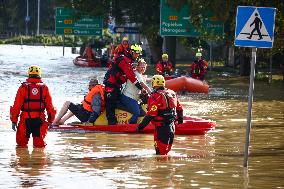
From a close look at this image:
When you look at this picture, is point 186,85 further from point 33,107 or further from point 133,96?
point 33,107

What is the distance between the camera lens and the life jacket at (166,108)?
16516 millimetres

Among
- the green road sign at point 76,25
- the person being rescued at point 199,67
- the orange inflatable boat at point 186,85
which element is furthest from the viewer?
the green road sign at point 76,25

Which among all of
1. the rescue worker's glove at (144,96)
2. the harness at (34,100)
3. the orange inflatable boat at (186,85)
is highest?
the harness at (34,100)

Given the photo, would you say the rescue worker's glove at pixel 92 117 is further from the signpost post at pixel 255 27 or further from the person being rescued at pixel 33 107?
the signpost post at pixel 255 27

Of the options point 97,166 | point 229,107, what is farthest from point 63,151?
point 229,107

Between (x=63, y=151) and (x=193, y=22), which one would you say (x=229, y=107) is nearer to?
(x=63, y=151)

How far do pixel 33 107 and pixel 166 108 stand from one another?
2365 mm

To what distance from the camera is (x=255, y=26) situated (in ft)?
48.0

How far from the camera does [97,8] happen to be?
6281cm

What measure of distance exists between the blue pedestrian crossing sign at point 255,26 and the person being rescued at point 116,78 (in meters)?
5.70

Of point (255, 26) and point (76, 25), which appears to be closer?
point (255, 26)

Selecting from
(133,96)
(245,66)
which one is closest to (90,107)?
(133,96)

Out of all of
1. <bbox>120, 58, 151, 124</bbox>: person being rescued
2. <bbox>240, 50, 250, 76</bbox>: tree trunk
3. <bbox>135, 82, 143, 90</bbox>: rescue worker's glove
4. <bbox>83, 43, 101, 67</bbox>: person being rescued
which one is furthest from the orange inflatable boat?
<bbox>83, 43, 101, 67</bbox>: person being rescued

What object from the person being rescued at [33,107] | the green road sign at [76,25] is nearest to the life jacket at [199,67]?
the person being rescued at [33,107]
